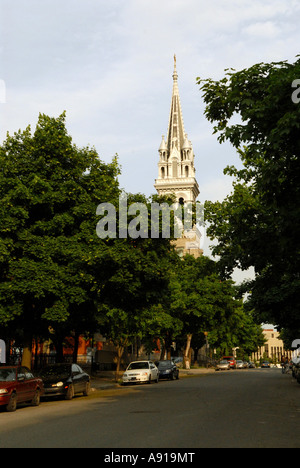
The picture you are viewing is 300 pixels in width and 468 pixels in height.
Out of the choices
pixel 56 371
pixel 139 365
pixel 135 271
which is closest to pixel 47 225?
pixel 135 271

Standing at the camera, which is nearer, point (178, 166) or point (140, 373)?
point (140, 373)

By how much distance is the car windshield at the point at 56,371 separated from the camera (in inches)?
932

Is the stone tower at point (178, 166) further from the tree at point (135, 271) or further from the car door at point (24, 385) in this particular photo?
the car door at point (24, 385)

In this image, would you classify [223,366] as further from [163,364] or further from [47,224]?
[47,224]

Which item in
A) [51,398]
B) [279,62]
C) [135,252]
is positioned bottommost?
[51,398]

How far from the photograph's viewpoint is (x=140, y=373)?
35938 millimetres

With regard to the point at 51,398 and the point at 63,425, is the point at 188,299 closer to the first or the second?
the point at 51,398

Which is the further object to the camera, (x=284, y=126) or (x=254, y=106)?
(x=254, y=106)

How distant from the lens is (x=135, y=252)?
26.3m

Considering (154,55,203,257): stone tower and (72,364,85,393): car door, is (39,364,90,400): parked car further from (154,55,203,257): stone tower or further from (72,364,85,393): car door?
(154,55,203,257): stone tower

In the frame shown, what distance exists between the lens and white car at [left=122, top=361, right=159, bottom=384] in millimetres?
35312

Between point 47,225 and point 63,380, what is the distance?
6.62 meters
